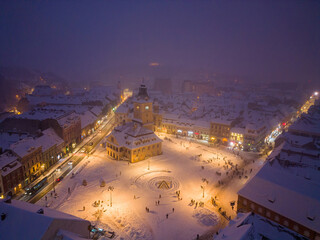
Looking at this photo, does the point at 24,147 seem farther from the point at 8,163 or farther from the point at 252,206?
the point at 252,206

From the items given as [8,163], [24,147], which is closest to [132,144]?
[24,147]

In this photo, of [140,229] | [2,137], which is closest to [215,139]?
[140,229]

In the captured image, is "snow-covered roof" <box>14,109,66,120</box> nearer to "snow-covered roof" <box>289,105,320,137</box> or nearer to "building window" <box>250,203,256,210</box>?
"building window" <box>250,203,256,210</box>

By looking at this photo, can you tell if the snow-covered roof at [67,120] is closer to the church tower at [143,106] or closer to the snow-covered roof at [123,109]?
the church tower at [143,106]

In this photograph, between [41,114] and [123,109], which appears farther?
[123,109]

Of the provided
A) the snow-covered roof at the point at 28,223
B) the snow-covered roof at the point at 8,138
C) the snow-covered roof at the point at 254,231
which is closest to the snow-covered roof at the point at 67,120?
the snow-covered roof at the point at 8,138

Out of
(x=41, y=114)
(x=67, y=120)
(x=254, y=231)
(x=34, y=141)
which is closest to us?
(x=254, y=231)
